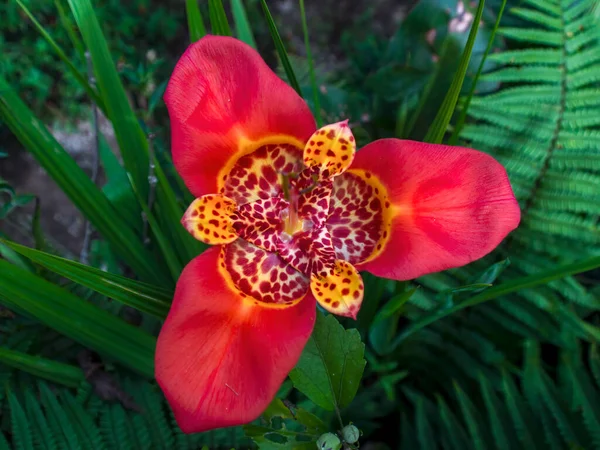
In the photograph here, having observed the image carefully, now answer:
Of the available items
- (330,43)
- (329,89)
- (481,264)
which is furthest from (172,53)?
(481,264)

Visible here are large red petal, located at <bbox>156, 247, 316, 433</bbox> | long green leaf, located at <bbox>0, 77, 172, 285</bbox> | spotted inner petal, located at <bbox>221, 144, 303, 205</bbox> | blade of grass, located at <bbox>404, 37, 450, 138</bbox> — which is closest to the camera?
large red petal, located at <bbox>156, 247, 316, 433</bbox>

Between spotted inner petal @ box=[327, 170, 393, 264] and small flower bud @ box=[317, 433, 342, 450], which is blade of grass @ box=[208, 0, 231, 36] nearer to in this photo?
spotted inner petal @ box=[327, 170, 393, 264]

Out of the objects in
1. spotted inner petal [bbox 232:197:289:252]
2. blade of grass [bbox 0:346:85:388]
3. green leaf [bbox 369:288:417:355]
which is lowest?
blade of grass [bbox 0:346:85:388]

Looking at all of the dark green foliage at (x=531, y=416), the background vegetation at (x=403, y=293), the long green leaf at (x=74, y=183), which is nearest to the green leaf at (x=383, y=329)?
the background vegetation at (x=403, y=293)

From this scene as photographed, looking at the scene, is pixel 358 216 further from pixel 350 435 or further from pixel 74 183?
pixel 74 183

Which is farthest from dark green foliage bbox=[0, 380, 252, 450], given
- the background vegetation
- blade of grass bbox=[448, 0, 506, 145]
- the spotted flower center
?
blade of grass bbox=[448, 0, 506, 145]

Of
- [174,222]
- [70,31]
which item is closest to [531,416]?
[174,222]

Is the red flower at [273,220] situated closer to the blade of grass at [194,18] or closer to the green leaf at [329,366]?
the green leaf at [329,366]

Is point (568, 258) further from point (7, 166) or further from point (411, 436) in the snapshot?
point (7, 166)
